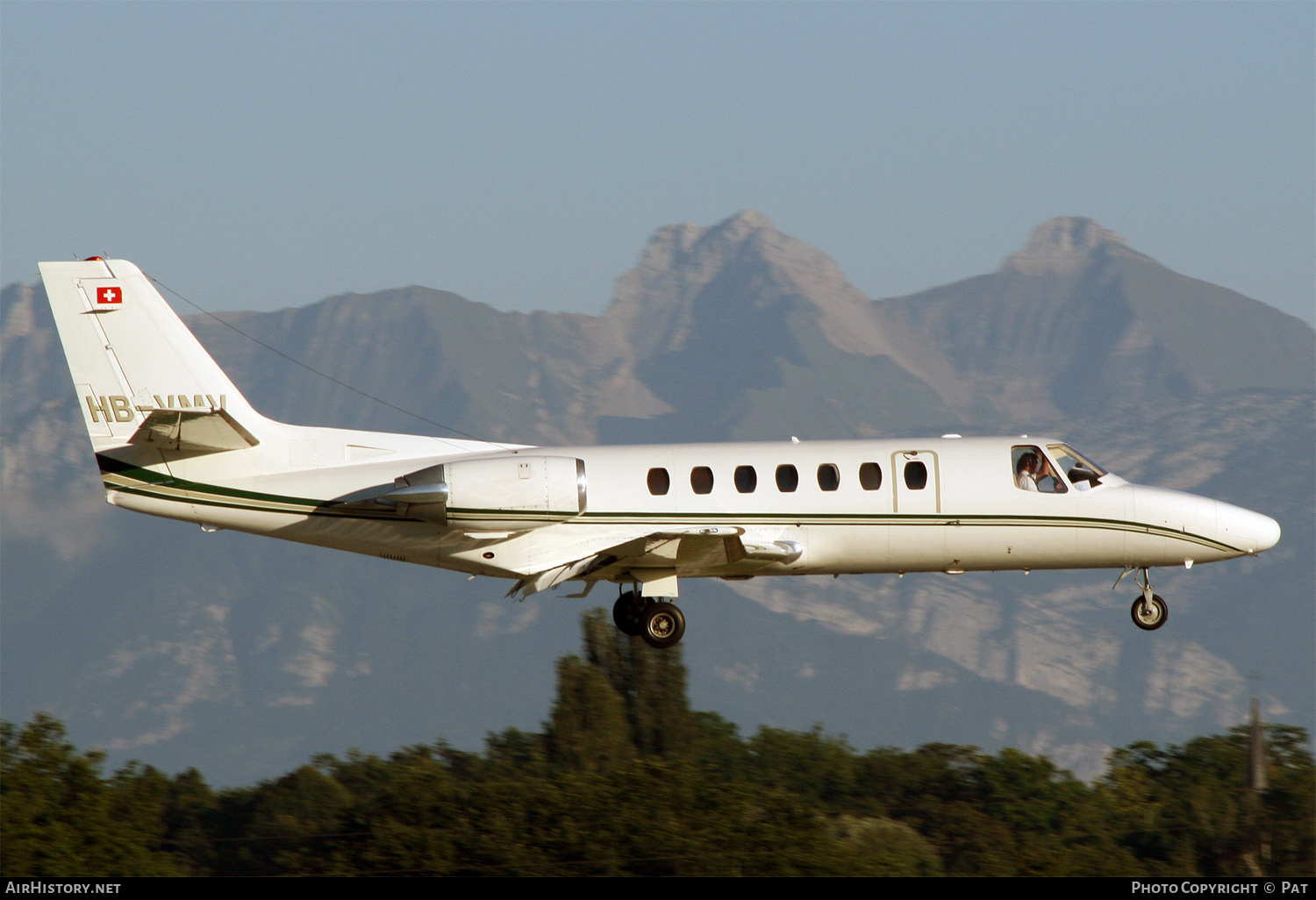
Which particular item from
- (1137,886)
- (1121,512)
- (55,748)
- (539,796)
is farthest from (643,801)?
(1137,886)

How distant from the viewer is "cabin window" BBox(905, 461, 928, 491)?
82.9 feet

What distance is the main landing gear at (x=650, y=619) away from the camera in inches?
1028

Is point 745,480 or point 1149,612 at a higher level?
point 745,480

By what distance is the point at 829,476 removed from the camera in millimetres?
25000

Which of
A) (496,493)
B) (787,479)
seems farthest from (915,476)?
(496,493)

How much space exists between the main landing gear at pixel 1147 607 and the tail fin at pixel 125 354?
49.7 ft

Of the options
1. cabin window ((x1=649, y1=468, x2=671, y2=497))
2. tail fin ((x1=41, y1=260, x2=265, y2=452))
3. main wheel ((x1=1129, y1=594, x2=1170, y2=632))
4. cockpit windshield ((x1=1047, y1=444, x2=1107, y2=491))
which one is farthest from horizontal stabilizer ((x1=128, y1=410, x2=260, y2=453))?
main wheel ((x1=1129, y1=594, x2=1170, y2=632))

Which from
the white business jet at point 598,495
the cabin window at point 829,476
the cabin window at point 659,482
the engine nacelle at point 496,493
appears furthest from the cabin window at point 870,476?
the engine nacelle at point 496,493

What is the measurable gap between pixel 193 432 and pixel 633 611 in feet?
25.2

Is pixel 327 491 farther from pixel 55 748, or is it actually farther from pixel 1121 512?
pixel 55 748

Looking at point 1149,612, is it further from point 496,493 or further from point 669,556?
point 496,493

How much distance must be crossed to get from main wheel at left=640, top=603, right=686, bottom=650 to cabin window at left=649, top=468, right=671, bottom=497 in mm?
2289

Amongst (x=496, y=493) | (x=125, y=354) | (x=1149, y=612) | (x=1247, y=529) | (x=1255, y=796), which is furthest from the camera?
(x=1255, y=796)

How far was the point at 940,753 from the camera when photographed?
6334 centimetres
